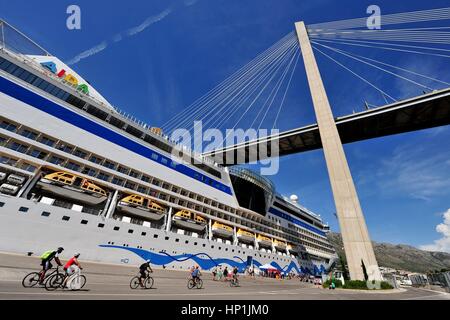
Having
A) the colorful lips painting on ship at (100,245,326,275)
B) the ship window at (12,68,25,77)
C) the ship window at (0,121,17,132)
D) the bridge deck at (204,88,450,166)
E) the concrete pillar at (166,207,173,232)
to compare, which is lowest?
the colorful lips painting on ship at (100,245,326,275)

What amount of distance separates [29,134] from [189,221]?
64.4ft

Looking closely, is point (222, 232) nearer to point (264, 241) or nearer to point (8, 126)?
point (264, 241)

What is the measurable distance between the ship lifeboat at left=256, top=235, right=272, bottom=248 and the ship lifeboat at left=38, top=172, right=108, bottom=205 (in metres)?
28.4

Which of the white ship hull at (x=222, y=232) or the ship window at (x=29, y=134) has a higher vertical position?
the ship window at (x=29, y=134)

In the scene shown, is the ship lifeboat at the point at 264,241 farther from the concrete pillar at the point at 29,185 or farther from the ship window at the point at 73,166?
the concrete pillar at the point at 29,185

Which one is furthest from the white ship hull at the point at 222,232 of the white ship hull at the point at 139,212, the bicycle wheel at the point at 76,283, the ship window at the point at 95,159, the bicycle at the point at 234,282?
the bicycle wheel at the point at 76,283

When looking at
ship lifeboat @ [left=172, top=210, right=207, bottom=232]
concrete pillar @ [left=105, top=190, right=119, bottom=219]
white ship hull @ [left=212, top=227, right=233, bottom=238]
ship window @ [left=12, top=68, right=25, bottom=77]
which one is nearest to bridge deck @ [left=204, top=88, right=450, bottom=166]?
white ship hull @ [left=212, top=227, right=233, bottom=238]

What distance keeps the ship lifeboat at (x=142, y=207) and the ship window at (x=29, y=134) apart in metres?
9.89

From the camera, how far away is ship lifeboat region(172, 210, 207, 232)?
27.9 metres

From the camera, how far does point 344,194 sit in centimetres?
2372

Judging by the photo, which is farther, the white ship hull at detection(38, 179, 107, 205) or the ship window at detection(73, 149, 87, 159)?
the ship window at detection(73, 149, 87, 159)

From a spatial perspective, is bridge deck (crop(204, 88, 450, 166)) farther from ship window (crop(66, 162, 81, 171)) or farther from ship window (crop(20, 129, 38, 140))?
ship window (crop(20, 129, 38, 140))

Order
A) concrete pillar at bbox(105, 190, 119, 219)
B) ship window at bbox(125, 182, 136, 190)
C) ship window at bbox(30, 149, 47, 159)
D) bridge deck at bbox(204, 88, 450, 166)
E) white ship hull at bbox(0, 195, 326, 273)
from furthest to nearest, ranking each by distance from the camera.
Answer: bridge deck at bbox(204, 88, 450, 166) < ship window at bbox(125, 182, 136, 190) < concrete pillar at bbox(105, 190, 119, 219) < ship window at bbox(30, 149, 47, 159) < white ship hull at bbox(0, 195, 326, 273)

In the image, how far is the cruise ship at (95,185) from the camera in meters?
17.6
